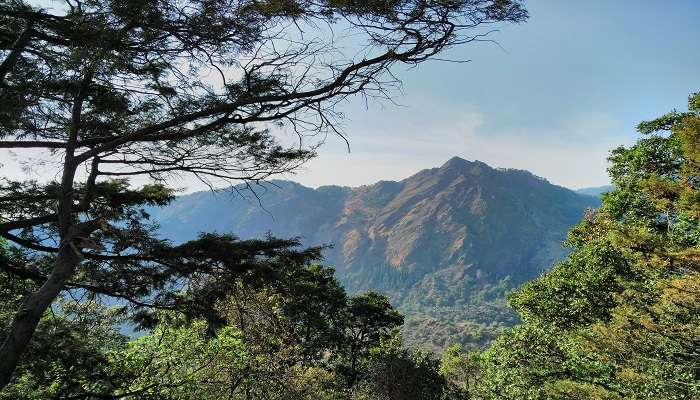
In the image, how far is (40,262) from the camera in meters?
5.86

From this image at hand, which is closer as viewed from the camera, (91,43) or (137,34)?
(91,43)

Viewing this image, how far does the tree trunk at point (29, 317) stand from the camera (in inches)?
153

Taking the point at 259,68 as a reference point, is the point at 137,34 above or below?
above

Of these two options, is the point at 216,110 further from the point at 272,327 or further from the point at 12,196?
the point at 272,327

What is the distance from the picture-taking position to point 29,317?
407 cm

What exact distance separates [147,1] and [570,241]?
631 inches

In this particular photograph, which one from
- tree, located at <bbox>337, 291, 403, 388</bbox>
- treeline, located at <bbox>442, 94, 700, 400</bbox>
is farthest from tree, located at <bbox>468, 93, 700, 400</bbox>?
tree, located at <bbox>337, 291, 403, 388</bbox>

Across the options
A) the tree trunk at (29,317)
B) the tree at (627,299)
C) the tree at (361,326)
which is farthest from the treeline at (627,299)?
the tree trunk at (29,317)

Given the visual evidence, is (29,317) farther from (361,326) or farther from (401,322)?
(401,322)

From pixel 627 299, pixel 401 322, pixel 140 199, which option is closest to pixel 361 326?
pixel 401 322

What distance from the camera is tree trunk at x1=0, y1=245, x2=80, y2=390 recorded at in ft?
12.8

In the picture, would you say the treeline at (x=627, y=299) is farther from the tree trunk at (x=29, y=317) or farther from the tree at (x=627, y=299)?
the tree trunk at (x=29, y=317)

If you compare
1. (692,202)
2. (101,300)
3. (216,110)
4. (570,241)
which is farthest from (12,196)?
(570,241)

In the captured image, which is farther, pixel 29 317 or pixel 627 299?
pixel 627 299
